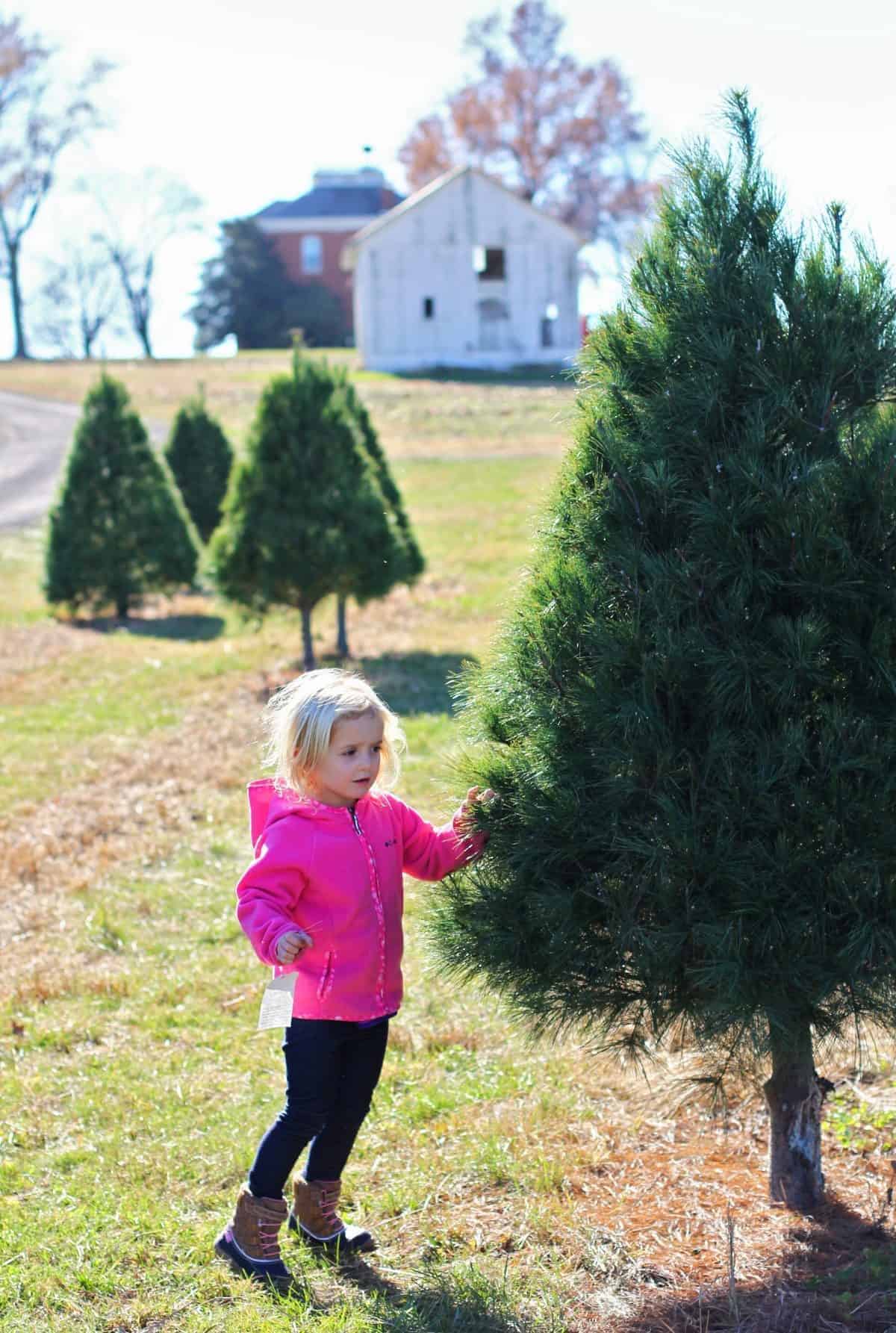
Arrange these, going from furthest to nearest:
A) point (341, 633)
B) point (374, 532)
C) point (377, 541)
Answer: point (341, 633)
point (377, 541)
point (374, 532)

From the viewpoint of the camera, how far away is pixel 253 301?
58719 millimetres

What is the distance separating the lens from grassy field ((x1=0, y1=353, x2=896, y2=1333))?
10.3 ft

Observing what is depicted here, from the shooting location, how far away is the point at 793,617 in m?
2.85

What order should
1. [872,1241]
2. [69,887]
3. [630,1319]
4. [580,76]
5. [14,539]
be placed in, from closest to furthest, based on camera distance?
[630,1319] → [872,1241] → [69,887] → [14,539] → [580,76]

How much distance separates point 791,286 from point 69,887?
15.6 feet

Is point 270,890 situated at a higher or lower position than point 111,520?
lower

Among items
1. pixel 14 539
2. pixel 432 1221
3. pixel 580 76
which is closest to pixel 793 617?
pixel 432 1221

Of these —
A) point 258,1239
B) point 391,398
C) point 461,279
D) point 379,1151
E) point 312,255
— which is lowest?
point 379,1151

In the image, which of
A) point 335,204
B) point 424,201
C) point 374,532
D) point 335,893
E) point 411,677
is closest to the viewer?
point 335,893

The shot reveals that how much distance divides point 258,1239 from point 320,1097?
15.0 inches

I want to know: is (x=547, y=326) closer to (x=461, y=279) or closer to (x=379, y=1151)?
(x=461, y=279)

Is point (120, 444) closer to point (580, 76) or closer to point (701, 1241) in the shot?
point (701, 1241)

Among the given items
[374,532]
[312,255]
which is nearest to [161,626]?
[374,532]

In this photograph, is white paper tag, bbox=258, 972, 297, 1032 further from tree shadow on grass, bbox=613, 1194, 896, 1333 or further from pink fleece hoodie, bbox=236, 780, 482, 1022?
tree shadow on grass, bbox=613, 1194, 896, 1333
